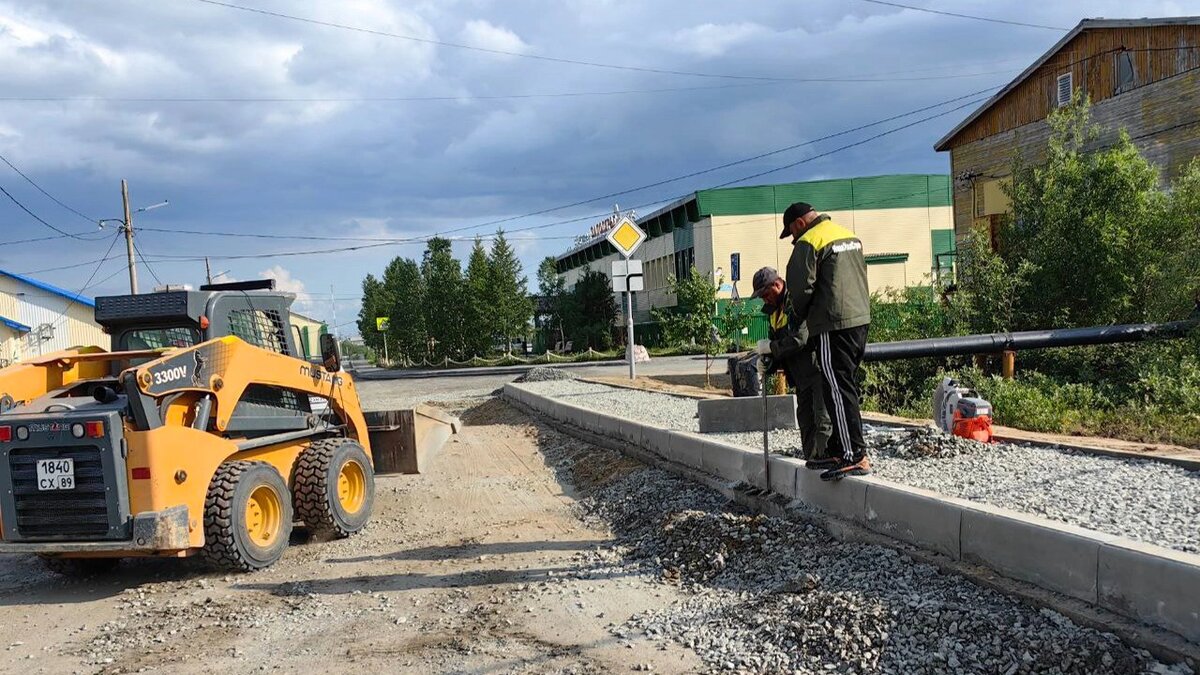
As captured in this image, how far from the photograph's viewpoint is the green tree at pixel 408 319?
63.2 meters

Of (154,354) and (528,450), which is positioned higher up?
(154,354)

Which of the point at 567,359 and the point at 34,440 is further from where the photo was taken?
the point at 567,359

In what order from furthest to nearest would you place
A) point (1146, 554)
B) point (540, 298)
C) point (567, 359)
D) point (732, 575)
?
point (540, 298) < point (567, 359) < point (732, 575) < point (1146, 554)

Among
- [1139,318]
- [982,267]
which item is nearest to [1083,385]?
[1139,318]

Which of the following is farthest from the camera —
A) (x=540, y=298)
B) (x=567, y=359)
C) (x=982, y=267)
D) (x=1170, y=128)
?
(x=540, y=298)

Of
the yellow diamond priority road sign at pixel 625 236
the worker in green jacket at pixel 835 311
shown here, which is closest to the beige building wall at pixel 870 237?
the yellow diamond priority road sign at pixel 625 236

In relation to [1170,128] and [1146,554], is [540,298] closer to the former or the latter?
[1170,128]

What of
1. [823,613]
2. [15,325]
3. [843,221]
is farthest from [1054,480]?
[15,325]

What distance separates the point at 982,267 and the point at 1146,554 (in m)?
12.3

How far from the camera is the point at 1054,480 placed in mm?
5688

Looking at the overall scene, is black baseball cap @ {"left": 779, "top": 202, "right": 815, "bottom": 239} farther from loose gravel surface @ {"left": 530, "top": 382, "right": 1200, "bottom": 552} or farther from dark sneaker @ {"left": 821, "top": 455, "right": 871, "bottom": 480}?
loose gravel surface @ {"left": 530, "top": 382, "right": 1200, "bottom": 552}

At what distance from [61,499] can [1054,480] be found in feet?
22.7

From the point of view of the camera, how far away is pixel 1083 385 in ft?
40.9

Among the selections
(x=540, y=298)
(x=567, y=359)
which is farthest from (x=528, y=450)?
(x=540, y=298)
